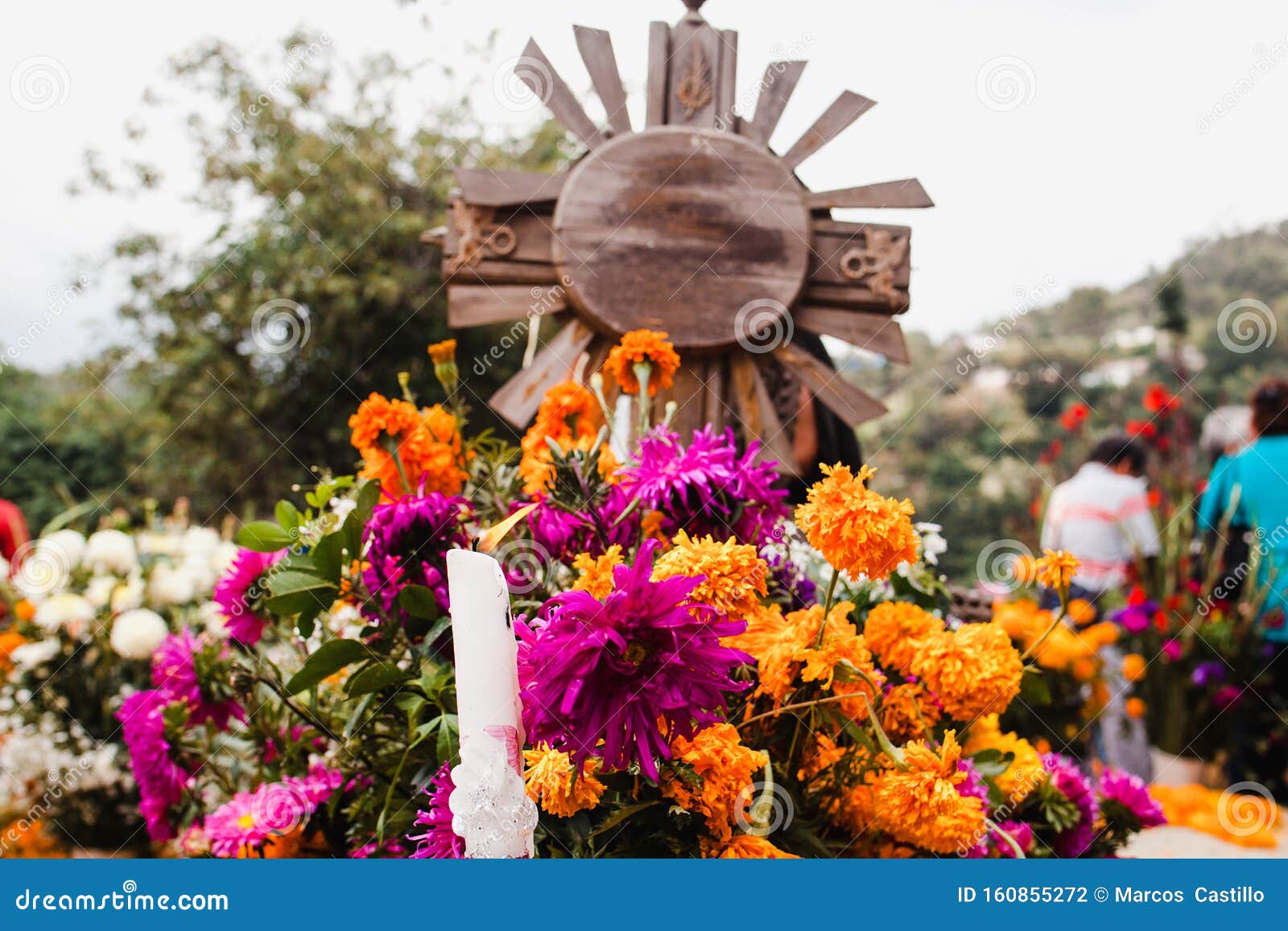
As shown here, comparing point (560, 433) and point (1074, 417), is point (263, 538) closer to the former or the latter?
point (560, 433)

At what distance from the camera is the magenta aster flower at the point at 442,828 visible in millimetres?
718

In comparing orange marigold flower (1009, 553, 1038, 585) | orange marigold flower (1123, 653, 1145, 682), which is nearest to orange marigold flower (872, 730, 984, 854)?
orange marigold flower (1009, 553, 1038, 585)

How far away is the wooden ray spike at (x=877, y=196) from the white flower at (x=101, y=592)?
1518mm

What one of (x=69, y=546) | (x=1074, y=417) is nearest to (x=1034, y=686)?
Result: (x=69, y=546)

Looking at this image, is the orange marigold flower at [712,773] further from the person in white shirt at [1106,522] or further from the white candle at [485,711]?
the person in white shirt at [1106,522]

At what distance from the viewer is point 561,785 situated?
0.66 meters

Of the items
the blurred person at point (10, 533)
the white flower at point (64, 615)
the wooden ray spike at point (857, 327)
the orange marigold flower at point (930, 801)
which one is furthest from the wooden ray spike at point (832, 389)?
the blurred person at point (10, 533)

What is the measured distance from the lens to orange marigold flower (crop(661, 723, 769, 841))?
2.26 ft

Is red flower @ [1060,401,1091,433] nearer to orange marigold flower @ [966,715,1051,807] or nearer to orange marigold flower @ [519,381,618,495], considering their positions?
orange marigold flower @ [966,715,1051,807]

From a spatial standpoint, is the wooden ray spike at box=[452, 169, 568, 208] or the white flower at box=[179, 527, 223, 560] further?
the white flower at box=[179, 527, 223, 560]

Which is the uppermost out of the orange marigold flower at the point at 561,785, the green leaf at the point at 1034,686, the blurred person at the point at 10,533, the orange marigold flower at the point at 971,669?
the orange marigold flower at the point at 971,669

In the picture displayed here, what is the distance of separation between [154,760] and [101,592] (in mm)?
983

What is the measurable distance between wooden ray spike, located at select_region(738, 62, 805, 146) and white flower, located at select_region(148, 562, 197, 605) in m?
1.33
